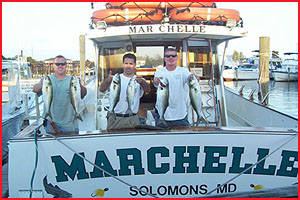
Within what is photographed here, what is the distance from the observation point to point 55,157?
3.38 m

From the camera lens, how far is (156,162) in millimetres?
3430

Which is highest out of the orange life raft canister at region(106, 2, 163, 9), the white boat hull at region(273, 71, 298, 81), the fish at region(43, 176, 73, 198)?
the orange life raft canister at region(106, 2, 163, 9)

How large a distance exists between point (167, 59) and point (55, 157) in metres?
1.89

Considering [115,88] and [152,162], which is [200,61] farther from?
[152,162]

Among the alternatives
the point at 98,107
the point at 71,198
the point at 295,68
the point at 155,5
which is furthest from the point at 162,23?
the point at 295,68

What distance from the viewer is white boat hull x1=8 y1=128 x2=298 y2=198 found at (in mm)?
3373

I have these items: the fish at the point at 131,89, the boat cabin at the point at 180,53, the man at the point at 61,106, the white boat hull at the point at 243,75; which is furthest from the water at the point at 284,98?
the man at the point at 61,106

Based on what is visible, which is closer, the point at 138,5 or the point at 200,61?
the point at 138,5

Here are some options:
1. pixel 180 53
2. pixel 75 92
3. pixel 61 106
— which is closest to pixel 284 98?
pixel 180 53

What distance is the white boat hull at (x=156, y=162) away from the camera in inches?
133

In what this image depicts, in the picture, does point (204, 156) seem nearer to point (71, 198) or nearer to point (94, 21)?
point (71, 198)

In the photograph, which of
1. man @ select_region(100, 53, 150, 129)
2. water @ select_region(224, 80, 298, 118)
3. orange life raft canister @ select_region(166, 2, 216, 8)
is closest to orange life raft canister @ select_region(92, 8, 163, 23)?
orange life raft canister @ select_region(166, 2, 216, 8)

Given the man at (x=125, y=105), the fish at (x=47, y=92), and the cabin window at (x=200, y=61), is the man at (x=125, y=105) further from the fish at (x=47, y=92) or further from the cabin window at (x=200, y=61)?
the cabin window at (x=200, y=61)

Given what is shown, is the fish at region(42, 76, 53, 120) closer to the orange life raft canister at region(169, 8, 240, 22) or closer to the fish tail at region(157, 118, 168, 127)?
the fish tail at region(157, 118, 168, 127)
